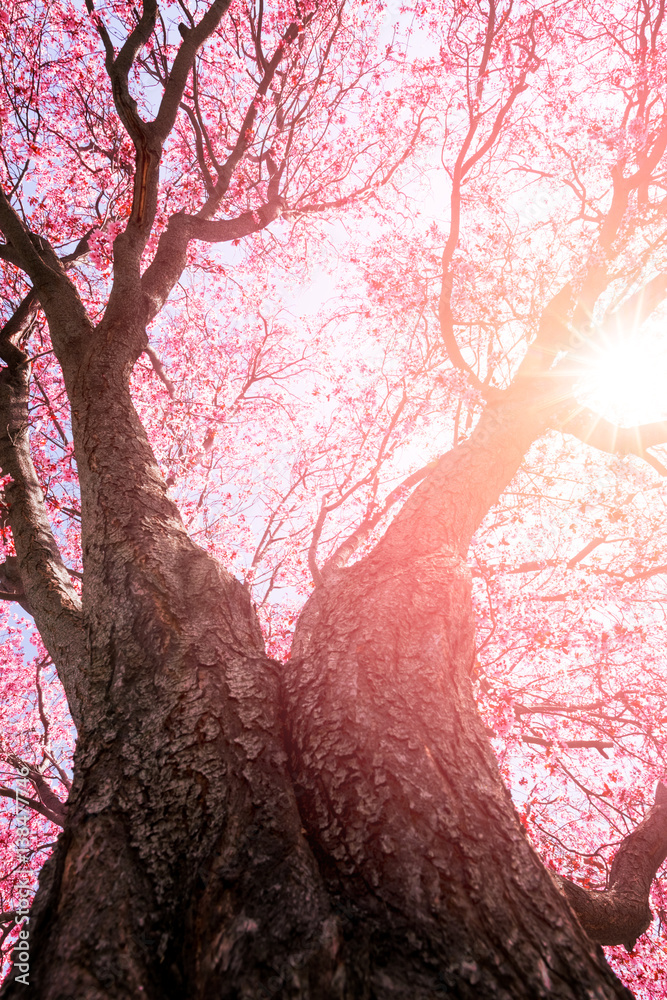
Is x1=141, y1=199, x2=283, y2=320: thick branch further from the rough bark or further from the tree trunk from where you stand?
the rough bark

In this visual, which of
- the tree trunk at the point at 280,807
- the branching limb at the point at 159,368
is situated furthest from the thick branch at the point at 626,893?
the branching limb at the point at 159,368

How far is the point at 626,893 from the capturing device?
107 inches

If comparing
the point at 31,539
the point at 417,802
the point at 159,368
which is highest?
the point at 159,368

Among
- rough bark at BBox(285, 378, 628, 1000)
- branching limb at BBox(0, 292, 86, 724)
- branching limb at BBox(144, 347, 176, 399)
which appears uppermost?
branching limb at BBox(144, 347, 176, 399)

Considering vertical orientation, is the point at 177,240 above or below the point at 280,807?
above

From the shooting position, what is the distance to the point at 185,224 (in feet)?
14.3

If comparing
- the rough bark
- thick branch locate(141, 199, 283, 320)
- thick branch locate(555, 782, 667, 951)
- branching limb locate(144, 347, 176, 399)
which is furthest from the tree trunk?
branching limb locate(144, 347, 176, 399)

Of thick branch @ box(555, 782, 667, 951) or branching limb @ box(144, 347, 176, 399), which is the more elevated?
branching limb @ box(144, 347, 176, 399)

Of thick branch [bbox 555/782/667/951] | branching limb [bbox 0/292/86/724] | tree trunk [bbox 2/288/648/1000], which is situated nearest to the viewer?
tree trunk [bbox 2/288/648/1000]

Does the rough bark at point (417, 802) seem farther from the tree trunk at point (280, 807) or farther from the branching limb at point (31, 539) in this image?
the branching limb at point (31, 539)

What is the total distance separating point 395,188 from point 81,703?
31.0ft

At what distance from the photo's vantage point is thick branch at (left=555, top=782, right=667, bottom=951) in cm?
237

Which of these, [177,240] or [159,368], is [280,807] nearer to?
[177,240]

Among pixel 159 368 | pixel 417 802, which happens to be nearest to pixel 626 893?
pixel 417 802
